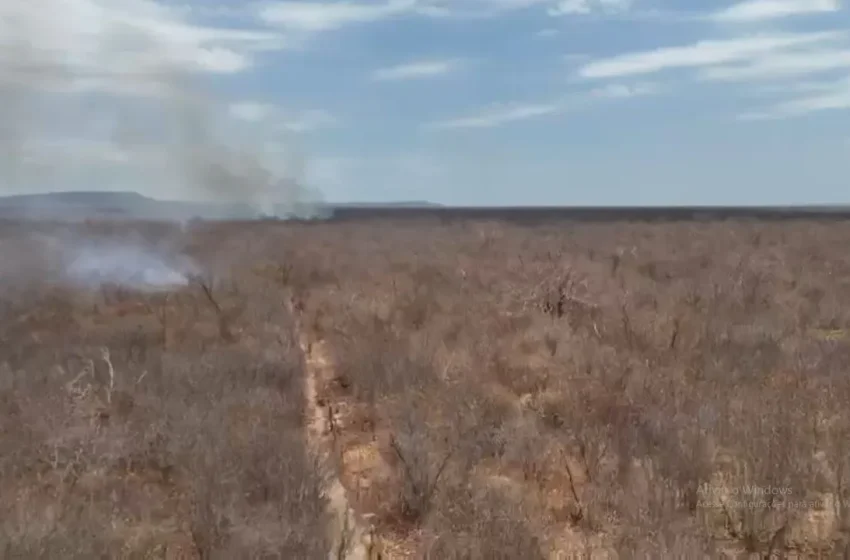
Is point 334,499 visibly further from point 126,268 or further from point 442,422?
point 126,268

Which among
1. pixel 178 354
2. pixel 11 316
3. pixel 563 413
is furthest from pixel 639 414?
pixel 11 316

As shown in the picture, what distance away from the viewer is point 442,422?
8.20 metres

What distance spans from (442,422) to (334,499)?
1.83 metres

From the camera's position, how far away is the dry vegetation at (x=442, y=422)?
5598 mm

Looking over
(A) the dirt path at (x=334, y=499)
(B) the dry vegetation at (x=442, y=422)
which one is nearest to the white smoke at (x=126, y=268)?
(B) the dry vegetation at (x=442, y=422)

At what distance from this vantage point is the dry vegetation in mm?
5598

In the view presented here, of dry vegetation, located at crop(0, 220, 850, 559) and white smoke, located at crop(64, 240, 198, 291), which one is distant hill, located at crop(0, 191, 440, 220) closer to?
white smoke, located at crop(64, 240, 198, 291)

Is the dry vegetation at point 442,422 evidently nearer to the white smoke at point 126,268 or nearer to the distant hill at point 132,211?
the white smoke at point 126,268

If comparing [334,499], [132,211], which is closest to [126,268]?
[334,499]

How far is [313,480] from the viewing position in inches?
250

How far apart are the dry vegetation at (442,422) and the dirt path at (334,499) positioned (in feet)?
0.38

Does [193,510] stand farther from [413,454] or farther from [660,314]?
[660,314]

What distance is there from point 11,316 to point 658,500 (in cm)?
1221

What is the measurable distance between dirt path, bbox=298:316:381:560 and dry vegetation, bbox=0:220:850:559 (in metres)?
0.11
